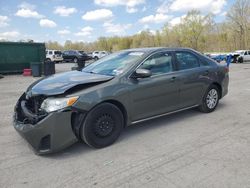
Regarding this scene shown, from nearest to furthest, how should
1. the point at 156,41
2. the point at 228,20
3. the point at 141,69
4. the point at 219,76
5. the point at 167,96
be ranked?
the point at 141,69 → the point at 167,96 → the point at 219,76 → the point at 228,20 → the point at 156,41

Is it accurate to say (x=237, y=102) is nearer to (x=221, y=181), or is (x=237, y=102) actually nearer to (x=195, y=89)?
(x=195, y=89)

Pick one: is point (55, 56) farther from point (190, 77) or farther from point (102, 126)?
point (102, 126)

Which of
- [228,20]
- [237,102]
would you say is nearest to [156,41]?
[228,20]

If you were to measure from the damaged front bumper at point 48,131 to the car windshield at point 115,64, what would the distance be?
122cm

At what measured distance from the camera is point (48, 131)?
3.31 m

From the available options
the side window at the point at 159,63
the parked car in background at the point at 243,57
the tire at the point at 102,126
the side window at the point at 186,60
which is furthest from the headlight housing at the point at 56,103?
the parked car in background at the point at 243,57

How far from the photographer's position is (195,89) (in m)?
5.12

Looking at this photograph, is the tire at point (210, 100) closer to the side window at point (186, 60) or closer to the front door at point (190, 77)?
the front door at point (190, 77)

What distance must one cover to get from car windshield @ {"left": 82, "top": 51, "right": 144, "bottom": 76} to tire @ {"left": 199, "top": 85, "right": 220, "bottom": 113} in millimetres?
1988

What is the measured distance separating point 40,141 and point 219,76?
422 cm

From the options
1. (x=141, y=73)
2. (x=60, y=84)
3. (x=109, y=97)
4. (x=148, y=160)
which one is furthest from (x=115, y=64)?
(x=148, y=160)

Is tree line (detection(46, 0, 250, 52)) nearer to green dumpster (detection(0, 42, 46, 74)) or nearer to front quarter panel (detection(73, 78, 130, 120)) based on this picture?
green dumpster (detection(0, 42, 46, 74))

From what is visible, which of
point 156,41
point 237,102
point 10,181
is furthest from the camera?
point 156,41

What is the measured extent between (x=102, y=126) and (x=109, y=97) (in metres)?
0.46
